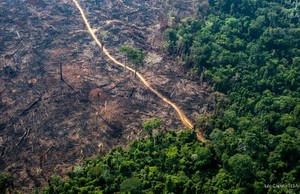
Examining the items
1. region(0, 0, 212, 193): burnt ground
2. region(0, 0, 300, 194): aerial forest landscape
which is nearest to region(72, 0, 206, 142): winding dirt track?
region(0, 0, 300, 194): aerial forest landscape

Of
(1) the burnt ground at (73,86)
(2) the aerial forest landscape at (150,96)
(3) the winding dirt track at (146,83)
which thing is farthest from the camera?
(3) the winding dirt track at (146,83)

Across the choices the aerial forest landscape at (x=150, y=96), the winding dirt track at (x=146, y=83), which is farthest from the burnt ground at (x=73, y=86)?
the winding dirt track at (x=146, y=83)

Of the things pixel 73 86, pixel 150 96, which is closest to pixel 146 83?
pixel 150 96

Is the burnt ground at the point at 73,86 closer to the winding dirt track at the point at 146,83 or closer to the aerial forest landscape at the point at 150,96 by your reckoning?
the aerial forest landscape at the point at 150,96

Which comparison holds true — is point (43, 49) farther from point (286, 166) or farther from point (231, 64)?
point (286, 166)

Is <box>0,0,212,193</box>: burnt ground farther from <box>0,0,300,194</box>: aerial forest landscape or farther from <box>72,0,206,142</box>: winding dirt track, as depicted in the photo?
<box>72,0,206,142</box>: winding dirt track

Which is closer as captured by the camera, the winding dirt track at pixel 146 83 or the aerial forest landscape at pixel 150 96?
the aerial forest landscape at pixel 150 96
